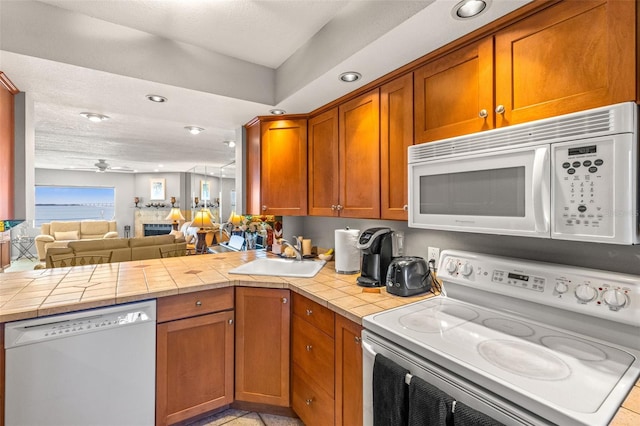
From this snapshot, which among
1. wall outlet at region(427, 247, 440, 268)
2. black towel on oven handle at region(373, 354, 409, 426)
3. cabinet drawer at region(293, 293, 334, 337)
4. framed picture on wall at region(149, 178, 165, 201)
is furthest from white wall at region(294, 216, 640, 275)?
framed picture on wall at region(149, 178, 165, 201)

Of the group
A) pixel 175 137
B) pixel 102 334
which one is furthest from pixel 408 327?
pixel 175 137

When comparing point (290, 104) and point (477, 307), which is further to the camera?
point (290, 104)

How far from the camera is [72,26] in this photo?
1.60 m

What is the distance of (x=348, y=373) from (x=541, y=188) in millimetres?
1108

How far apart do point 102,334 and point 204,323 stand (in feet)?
1.64

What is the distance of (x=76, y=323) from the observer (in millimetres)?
1451

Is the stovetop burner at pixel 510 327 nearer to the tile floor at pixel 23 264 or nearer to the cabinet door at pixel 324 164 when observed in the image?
the cabinet door at pixel 324 164

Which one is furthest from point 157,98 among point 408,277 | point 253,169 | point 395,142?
point 408,277

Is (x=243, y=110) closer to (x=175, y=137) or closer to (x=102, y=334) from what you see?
(x=102, y=334)

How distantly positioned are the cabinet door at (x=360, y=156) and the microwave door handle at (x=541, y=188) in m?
0.86

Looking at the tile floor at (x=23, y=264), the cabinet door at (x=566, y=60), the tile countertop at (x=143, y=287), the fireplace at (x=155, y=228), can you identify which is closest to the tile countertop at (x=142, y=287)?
the tile countertop at (x=143, y=287)

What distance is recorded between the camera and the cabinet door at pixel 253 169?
2.62 metres

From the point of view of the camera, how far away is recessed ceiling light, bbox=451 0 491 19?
1.13m

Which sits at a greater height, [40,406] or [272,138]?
[272,138]
